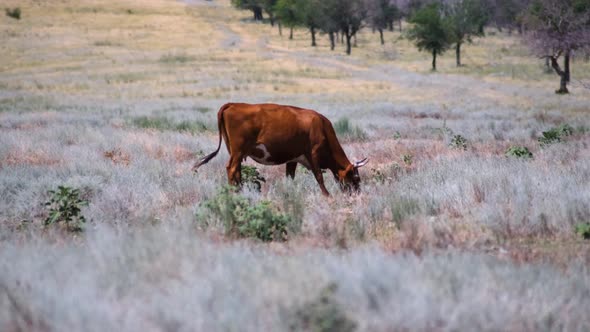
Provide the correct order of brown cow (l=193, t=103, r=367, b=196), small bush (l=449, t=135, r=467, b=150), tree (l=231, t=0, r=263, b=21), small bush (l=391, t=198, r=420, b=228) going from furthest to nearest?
tree (l=231, t=0, r=263, b=21) → small bush (l=449, t=135, r=467, b=150) → brown cow (l=193, t=103, r=367, b=196) → small bush (l=391, t=198, r=420, b=228)

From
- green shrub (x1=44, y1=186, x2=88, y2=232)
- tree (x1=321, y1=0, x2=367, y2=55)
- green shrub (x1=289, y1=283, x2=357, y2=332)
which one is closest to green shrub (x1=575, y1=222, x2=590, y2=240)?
green shrub (x1=289, y1=283, x2=357, y2=332)

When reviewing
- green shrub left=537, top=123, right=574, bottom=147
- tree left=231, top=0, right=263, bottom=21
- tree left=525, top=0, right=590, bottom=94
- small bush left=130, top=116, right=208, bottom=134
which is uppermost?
tree left=231, top=0, right=263, bottom=21

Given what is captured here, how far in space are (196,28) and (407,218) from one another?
274 ft

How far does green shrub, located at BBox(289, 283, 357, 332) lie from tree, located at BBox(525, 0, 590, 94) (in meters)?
33.6

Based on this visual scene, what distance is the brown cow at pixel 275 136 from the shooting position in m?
8.30

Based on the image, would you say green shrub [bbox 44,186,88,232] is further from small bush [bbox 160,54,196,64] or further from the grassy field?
small bush [bbox 160,54,196,64]

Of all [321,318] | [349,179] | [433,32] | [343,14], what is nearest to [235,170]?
[349,179]

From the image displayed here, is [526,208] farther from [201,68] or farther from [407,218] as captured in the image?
[201,68]

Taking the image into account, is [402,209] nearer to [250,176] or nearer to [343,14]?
[250,176]

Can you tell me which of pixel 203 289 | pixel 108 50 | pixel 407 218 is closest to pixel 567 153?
pixel 407 218

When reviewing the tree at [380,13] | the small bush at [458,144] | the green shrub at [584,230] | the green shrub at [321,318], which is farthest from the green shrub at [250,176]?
the tree at [380,13]

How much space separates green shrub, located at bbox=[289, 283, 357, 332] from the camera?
2.93m

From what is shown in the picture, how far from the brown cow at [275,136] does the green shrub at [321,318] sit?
5.19 meters

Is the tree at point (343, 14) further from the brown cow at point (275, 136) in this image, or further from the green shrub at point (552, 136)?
the brown cow at point (275, 136)
